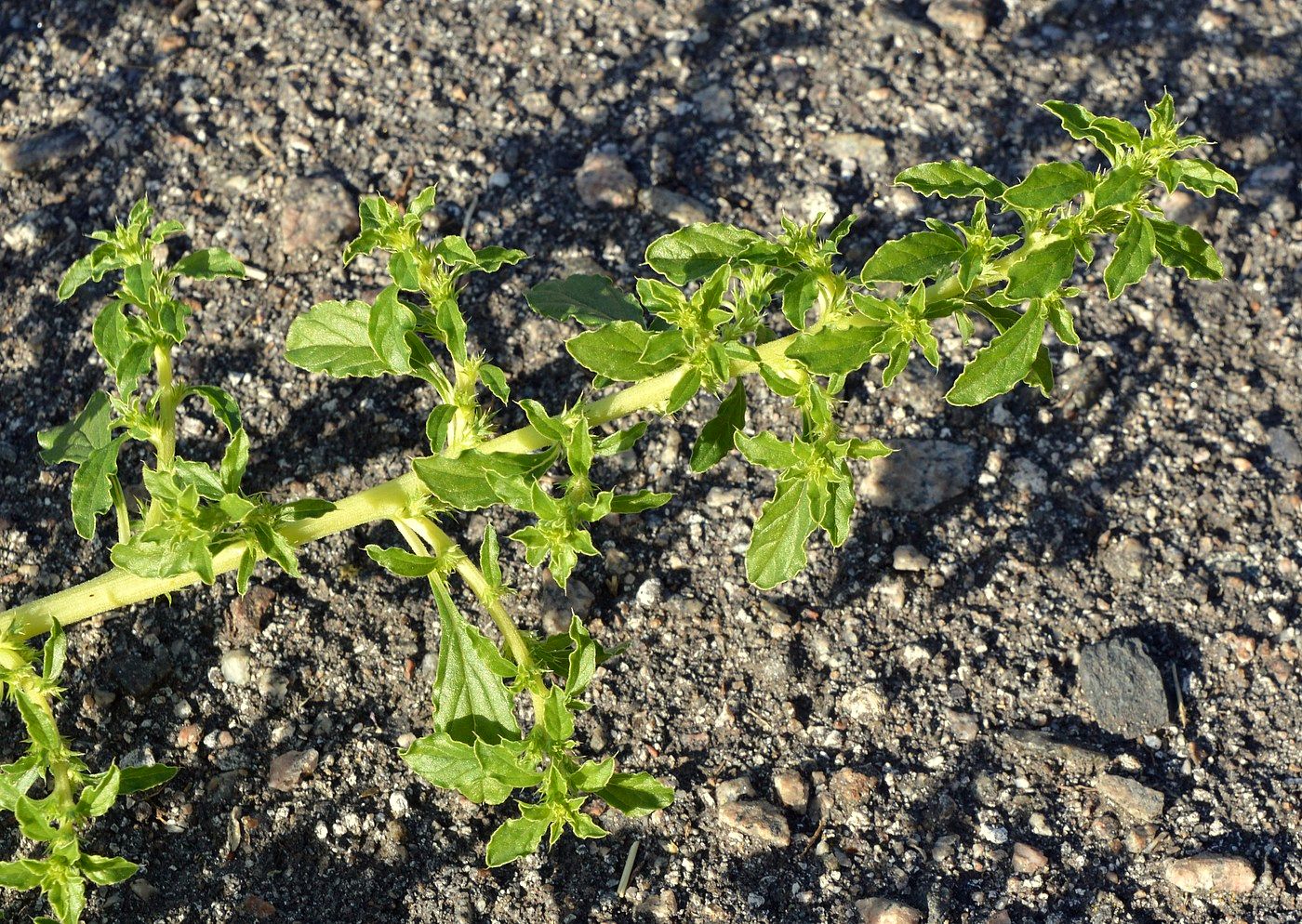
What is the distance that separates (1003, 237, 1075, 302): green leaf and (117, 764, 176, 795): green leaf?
194 centimetres

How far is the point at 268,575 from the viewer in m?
3.12

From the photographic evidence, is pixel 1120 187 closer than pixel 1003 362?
Yes

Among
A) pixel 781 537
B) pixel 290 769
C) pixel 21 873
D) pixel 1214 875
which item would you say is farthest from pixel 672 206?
pixel 21 873

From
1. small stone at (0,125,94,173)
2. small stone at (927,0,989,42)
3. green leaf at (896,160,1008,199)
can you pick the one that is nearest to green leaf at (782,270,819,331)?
green leaf at (896,160,1008,199)

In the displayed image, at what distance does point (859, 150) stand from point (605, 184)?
2.66 ft

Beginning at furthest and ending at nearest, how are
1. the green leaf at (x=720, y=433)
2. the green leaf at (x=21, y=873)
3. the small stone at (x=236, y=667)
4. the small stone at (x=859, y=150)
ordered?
1. the small stone at (x=859, y=150)
2. the small stone at (x=236, y=667)
3. the green leaf at (x=720, y=433)
4. the green leaf at (x=21, y=873)

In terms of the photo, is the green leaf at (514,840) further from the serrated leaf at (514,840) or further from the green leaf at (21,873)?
the green leaf at (21,873)

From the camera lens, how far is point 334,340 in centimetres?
282

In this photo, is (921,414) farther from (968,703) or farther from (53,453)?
(53,453)

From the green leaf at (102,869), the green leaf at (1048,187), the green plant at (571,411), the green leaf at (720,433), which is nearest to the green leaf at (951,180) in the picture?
the green plant at (571,411)

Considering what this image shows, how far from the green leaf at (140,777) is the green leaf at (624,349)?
120cm

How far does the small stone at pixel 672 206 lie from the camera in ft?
12.1

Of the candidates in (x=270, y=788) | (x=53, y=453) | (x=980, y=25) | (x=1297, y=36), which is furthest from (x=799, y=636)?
(x=1297, y=36)

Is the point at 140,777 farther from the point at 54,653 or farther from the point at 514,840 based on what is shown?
the point at 514,840
